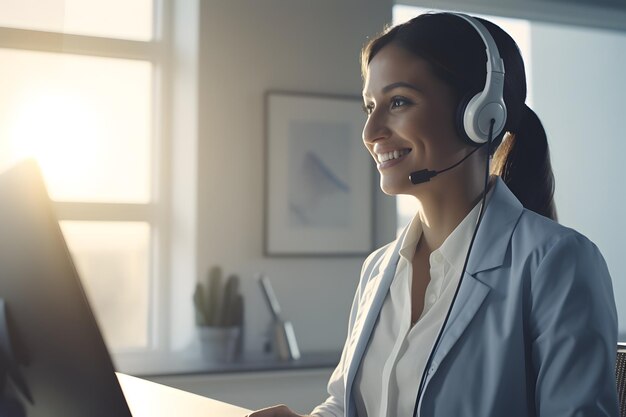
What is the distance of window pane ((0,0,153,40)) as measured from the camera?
3.10 meters

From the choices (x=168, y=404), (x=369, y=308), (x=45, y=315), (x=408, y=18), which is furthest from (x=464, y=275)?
(x=408, y=18)

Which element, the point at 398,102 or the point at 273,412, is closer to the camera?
the point at 273,412

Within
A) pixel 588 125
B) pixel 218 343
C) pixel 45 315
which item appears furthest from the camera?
pixel 588 125

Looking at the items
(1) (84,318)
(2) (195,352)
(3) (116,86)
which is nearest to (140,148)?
(3) (116,86)

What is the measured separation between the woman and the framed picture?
188cm

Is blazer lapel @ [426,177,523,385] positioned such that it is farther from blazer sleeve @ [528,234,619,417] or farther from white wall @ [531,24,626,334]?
white wall @ [531,24,626,334]

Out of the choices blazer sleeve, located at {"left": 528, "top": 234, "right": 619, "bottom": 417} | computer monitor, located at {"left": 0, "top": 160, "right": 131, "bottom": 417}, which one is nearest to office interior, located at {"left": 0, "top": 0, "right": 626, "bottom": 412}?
blazer sleeve, located at {"left": 528, "top": 234, "right": 619, "bottom": 417}

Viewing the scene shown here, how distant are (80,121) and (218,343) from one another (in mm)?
1112

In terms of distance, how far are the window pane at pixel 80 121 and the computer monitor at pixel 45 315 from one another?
2.50 metres

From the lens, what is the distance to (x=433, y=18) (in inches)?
49.8

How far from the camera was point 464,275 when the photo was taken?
1134 millimetres

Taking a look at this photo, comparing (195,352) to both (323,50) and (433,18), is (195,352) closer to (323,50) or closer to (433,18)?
(323,50)

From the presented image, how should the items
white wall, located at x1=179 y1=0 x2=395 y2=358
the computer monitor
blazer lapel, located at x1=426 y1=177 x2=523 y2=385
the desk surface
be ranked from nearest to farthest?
1. the computer monitor
2. blazer lapel, located at x1=426 y1=177 x2=523 y2=385
3. the desk surface
4. white wall, located at x1=179 y1=0 x2=395 y2=358

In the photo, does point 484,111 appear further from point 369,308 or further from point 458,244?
point 369,308
